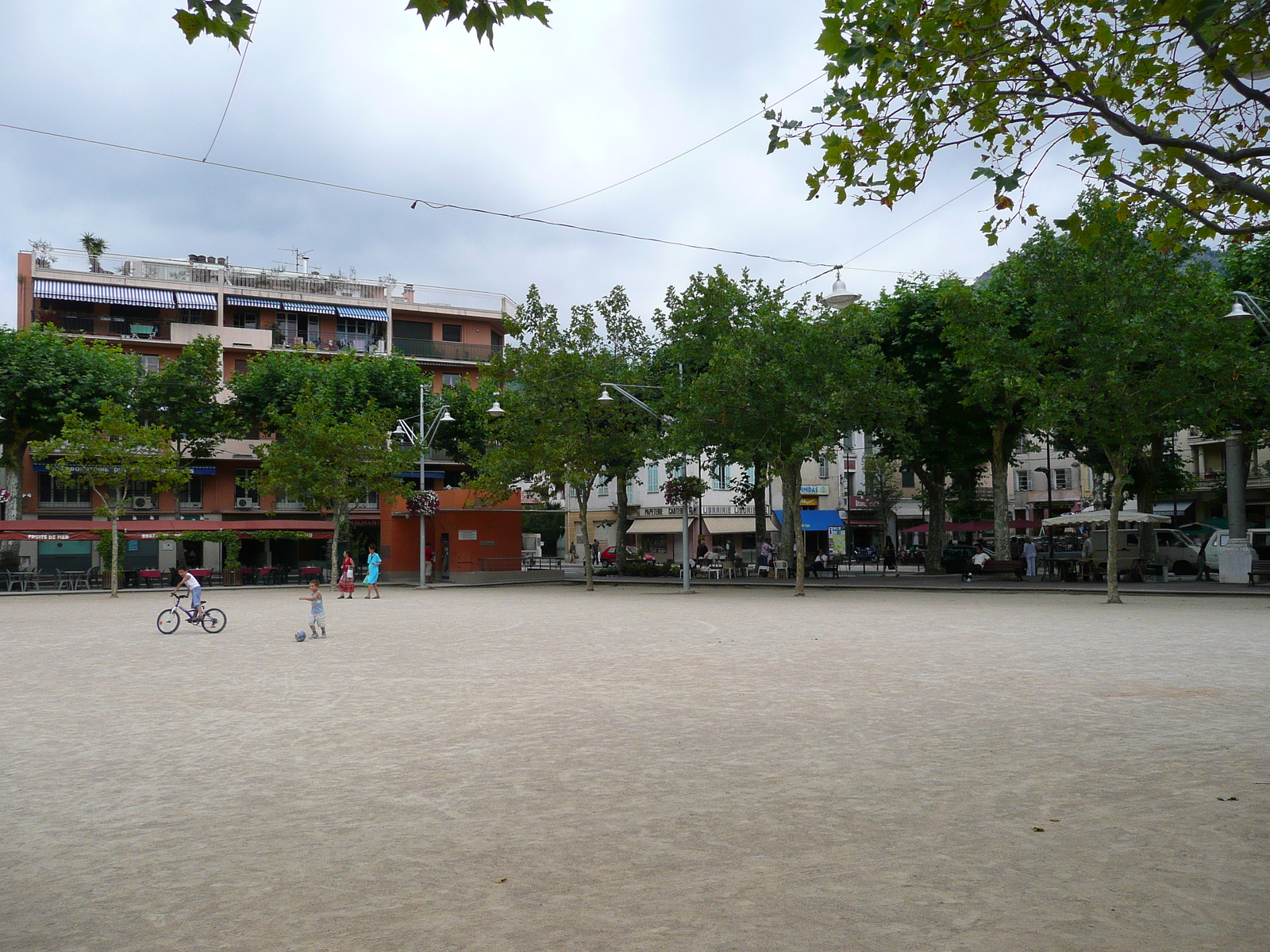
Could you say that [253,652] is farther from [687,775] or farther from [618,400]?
[618,400]

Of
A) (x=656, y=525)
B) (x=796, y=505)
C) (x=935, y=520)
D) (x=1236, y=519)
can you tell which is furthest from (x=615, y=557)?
(x=1236, y=519)

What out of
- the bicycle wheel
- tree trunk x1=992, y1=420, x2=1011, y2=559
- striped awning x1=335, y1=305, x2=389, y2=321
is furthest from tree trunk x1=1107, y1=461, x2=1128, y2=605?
striped awning x1=335, y1=305, x2=389, y2=321

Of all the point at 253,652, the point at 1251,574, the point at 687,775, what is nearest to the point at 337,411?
the point at 253,652

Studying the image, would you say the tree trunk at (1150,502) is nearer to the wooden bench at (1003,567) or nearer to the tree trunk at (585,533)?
the wooden bench at (1003,567)

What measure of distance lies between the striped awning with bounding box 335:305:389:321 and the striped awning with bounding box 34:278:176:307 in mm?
9492

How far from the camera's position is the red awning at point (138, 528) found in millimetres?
37281

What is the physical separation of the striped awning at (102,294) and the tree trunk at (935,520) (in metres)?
41.4

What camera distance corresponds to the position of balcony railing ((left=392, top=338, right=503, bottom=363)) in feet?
202

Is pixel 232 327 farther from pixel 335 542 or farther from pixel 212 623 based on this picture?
pixel 212 623

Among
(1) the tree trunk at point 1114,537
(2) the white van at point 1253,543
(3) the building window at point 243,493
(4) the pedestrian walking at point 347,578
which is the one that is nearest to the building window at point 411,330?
(3) the building window at point 243,493

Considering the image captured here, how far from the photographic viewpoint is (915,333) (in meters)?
36.4

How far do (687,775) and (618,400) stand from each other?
1186 inches

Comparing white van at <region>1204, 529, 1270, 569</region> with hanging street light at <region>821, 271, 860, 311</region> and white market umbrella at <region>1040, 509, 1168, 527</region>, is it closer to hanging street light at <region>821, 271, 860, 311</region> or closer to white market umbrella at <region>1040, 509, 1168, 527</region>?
white market umbrella at <region>1040, 509, 1168, 527</region>

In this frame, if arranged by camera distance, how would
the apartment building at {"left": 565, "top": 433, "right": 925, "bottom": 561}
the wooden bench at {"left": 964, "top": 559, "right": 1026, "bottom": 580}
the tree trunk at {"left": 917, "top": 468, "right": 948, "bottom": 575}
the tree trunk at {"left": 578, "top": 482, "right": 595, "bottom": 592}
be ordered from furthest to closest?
the apartment building at {"left": 565, "top": 433, "right": 925, "bottom": 561} < the tree trunk at {"left": 917, "top": 468, "right": 948, "bottom": 575} < the wooden bench at {"left": 964, "top": 559, "right": 1026, "bottom": 580} < the tree trunk at {"left": 578, "top": 482, "right": 595, "bottom": 592}
